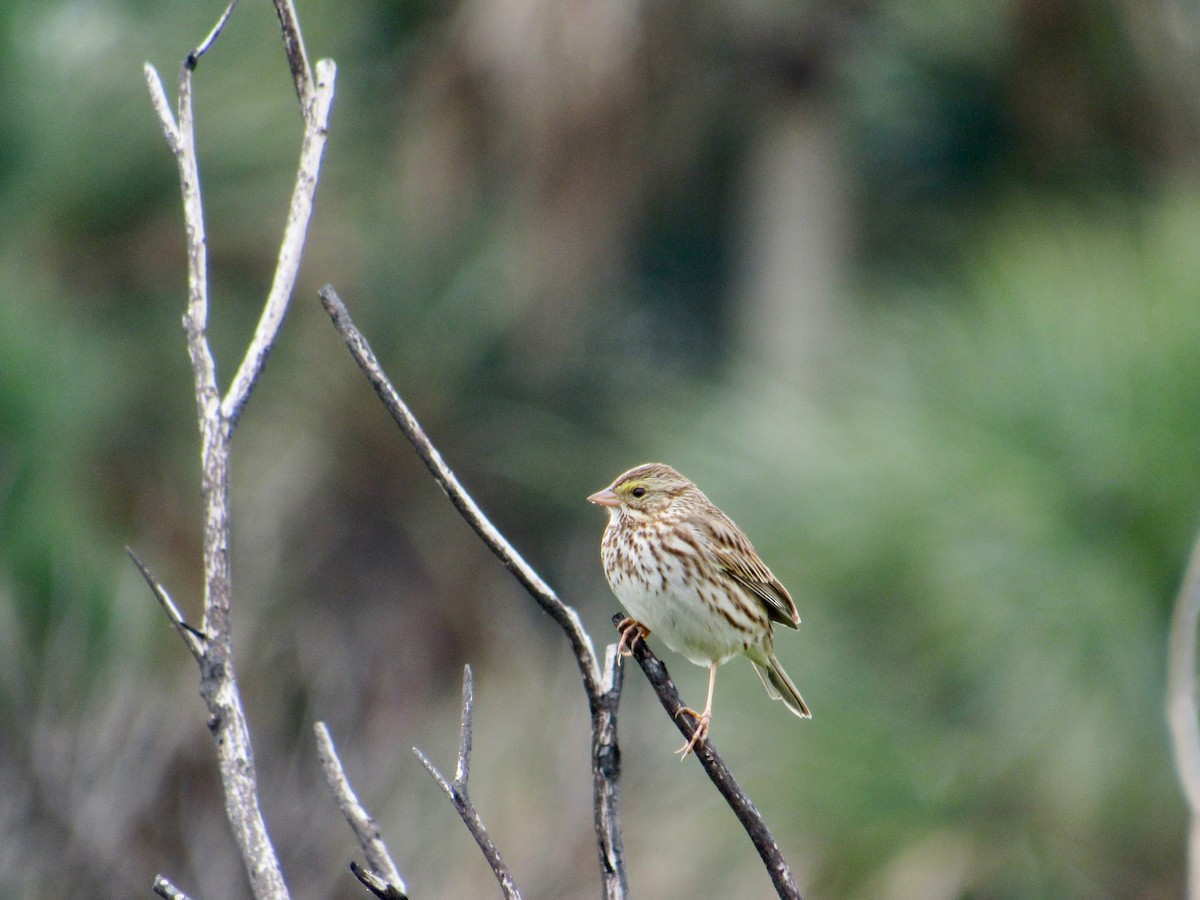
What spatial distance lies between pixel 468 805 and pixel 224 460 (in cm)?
43

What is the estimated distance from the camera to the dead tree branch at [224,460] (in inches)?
63.7

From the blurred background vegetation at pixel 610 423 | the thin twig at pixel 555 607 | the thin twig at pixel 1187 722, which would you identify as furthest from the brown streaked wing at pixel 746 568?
the blurred background vegetation at pixel 610 423

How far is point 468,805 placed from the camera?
5.73 feet

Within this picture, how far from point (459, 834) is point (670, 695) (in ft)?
15.8

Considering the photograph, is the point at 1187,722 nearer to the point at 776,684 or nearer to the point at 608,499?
the point at 776,684

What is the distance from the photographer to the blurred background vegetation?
6.64 meters

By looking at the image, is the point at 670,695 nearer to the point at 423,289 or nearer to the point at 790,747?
the point at 790,747

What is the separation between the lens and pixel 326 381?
12.7 meters

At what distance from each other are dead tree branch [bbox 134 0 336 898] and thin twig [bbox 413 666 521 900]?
177mm

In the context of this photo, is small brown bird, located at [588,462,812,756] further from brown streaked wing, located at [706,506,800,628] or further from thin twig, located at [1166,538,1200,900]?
thin twig, located at [1166,538,1200,900]

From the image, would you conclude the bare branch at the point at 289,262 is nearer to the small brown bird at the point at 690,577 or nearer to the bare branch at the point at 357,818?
the bare branch at the point at 357,818

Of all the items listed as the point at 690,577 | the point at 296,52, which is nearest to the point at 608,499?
Answer: the point at 690,577

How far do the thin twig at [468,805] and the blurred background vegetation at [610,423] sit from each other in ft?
12.6

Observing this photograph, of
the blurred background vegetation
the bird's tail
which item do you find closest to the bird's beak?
the bird's tail
